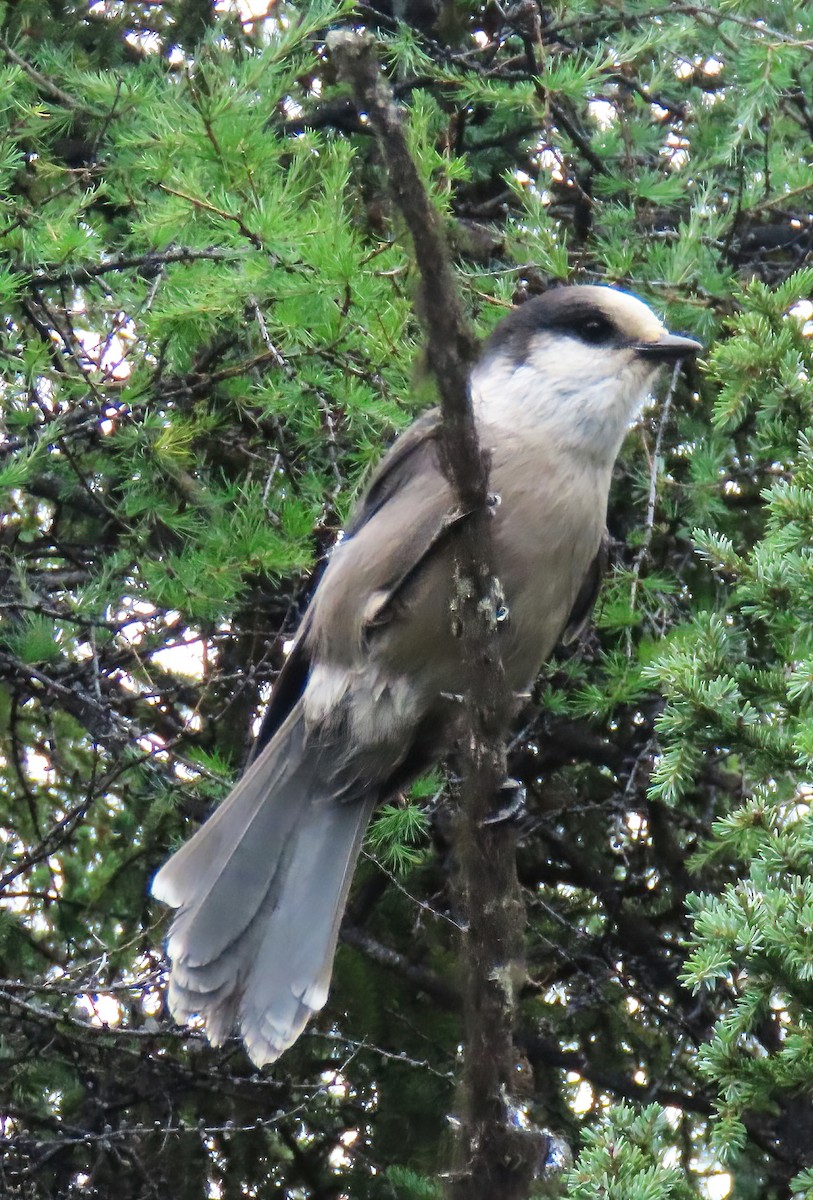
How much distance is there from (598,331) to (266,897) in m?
1.30

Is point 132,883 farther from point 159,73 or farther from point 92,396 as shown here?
point 159,73

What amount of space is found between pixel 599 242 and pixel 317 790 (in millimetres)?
1408

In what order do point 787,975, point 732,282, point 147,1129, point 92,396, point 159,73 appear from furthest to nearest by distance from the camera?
point 159,73 → point 732,282 → point 92,396 → point 147,1129 → point 787,975

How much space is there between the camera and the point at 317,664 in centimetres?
297

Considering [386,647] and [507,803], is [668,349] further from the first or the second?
[507,803]

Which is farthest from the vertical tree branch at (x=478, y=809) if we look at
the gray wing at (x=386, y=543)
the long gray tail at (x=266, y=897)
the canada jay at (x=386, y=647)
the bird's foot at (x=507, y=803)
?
the long gray tail at (x=266, y=897)

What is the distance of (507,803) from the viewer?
234 centimetres

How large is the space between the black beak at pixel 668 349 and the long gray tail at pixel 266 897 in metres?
1.00

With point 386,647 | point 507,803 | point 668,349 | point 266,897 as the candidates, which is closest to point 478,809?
point 507,803

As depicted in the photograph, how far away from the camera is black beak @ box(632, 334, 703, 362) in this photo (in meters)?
2.84

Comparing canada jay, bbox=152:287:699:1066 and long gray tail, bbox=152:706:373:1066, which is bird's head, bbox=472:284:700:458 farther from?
long gray tail, bbox=152:706:373:1066

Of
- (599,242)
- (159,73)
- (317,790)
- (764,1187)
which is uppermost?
(159,73)

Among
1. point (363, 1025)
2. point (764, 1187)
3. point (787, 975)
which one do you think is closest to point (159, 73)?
point (363, 1025)

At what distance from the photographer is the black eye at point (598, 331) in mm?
2928
